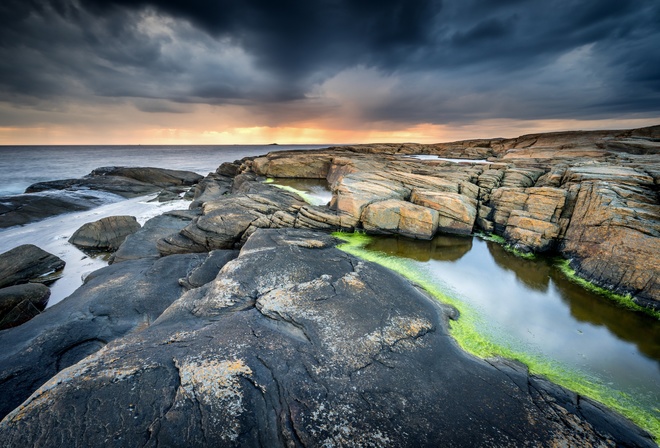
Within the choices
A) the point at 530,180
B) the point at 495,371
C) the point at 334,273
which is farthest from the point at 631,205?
the point at 334,273

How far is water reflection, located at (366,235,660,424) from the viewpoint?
6.81m

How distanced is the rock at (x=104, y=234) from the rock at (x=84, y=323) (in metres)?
8.03

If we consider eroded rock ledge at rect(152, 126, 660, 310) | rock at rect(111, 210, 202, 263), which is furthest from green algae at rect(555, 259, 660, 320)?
rock at rect(111, 210, 202, 263)

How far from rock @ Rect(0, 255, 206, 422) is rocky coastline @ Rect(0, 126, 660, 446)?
2.1 inches

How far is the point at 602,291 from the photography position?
408 inches

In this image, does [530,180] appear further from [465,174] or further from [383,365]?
[383,365]

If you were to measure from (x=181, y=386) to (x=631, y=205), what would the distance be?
17642 mm

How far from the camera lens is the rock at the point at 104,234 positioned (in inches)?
714

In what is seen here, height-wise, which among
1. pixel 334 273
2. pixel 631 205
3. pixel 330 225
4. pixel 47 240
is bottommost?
pixel 47 240

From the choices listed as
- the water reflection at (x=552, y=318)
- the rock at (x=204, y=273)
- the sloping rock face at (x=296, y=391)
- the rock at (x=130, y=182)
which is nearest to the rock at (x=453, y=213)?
the water reflection at (x=552, y=318)

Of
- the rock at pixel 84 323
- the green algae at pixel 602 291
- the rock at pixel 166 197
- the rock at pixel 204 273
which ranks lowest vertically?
the rock at pixel 166 197

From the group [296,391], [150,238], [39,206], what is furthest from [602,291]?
[39,206]

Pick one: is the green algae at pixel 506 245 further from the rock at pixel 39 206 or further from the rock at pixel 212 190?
the rock at pixel 39 206

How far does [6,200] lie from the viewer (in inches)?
1112
